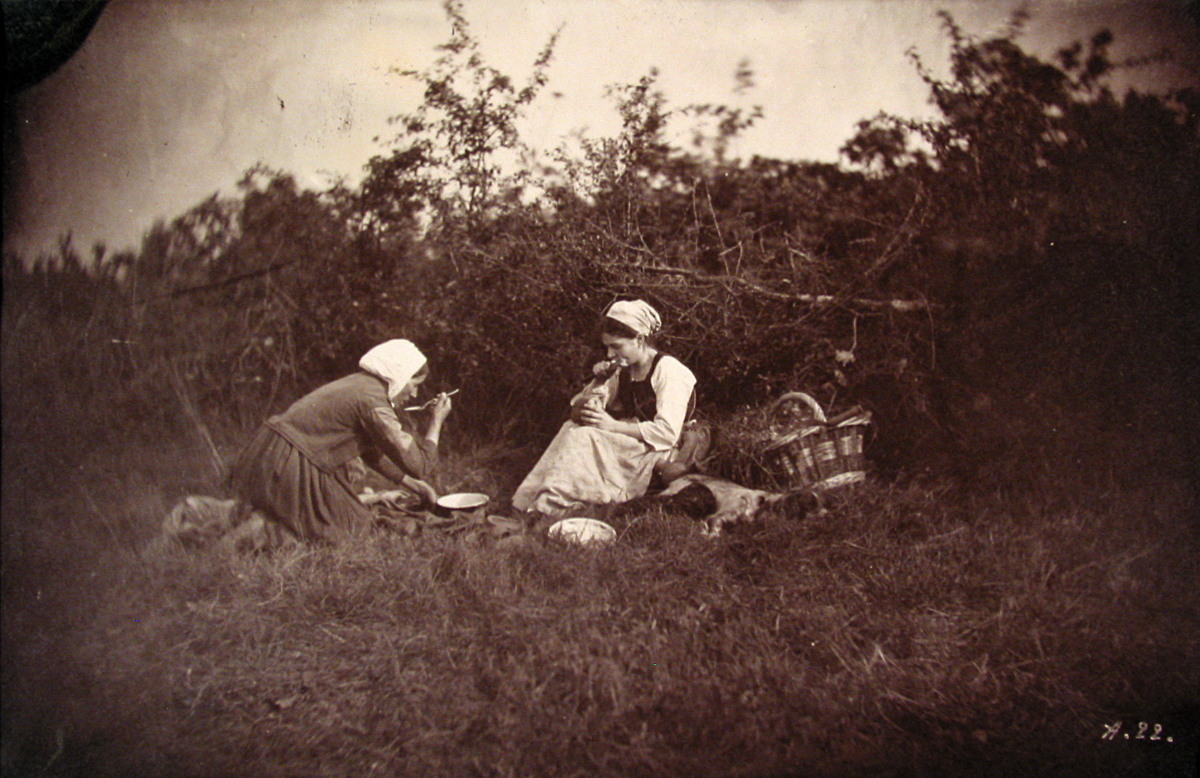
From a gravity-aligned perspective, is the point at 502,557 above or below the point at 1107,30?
below

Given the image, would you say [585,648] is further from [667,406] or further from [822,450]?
[822,450]

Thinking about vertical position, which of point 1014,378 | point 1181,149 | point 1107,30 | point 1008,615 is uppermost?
point 1107,30

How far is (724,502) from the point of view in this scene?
334 centimetres

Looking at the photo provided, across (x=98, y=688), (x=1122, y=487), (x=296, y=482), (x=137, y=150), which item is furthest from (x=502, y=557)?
(x=1122, y=487)

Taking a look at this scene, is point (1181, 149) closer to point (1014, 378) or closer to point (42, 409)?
point (1014, 378)

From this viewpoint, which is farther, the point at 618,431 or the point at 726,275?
the point at 726,275

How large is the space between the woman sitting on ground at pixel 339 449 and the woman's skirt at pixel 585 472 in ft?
1.73

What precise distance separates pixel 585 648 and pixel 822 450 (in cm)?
163

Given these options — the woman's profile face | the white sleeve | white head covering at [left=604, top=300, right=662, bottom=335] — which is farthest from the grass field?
white head covering at [left=604, top=300, right=662, bottom=335]

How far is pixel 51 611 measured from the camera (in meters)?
2.38

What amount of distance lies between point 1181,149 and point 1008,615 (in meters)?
2.20

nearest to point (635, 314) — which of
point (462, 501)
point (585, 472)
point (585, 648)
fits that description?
point (585, 472)

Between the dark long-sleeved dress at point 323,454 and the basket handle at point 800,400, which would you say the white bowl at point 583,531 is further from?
the basket handle at point 800,400

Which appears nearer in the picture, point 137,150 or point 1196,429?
point 137,150
